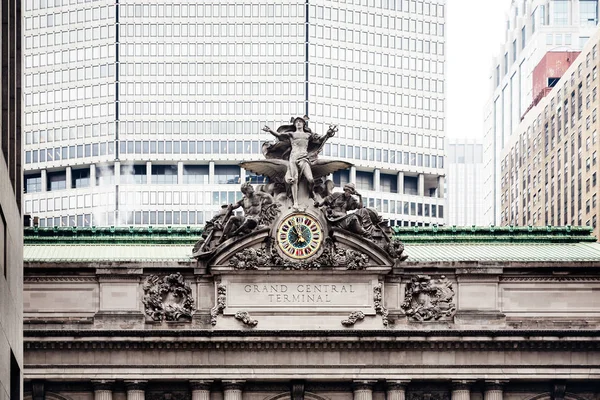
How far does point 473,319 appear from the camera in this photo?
401ft

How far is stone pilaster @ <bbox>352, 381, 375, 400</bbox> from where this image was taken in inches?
4774

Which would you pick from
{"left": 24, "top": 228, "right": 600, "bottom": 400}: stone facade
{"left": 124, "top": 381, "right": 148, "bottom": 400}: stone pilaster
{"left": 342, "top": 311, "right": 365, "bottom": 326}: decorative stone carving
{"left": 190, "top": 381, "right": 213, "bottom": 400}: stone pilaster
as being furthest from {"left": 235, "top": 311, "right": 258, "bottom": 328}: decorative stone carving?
{"left": 124, "top": 381, "right": 148, "bottom": 400}: stone pilaster

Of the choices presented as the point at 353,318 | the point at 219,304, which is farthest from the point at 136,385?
the point at 353,318

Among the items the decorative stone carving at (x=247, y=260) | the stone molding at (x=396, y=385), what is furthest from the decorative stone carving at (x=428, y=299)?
the decorative stone carving at (x=247, y=260)

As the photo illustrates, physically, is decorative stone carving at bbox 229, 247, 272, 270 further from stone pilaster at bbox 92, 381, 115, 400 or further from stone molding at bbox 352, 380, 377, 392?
stone pilaster at bbox 92, 381, 115, 400

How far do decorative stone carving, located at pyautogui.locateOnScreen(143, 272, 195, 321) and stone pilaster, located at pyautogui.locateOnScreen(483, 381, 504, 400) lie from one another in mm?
16813

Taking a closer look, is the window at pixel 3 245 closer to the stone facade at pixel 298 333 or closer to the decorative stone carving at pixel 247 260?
the stone facade at pixel 298 333

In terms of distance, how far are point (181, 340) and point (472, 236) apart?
61.9 ft

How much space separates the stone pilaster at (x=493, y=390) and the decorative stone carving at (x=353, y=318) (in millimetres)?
7805

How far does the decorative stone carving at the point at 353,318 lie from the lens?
122 metres

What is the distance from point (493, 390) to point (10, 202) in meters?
43.0

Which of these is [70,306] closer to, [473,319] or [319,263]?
[319,263]

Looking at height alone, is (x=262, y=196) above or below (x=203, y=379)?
above

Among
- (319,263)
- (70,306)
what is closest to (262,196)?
(319,263)
